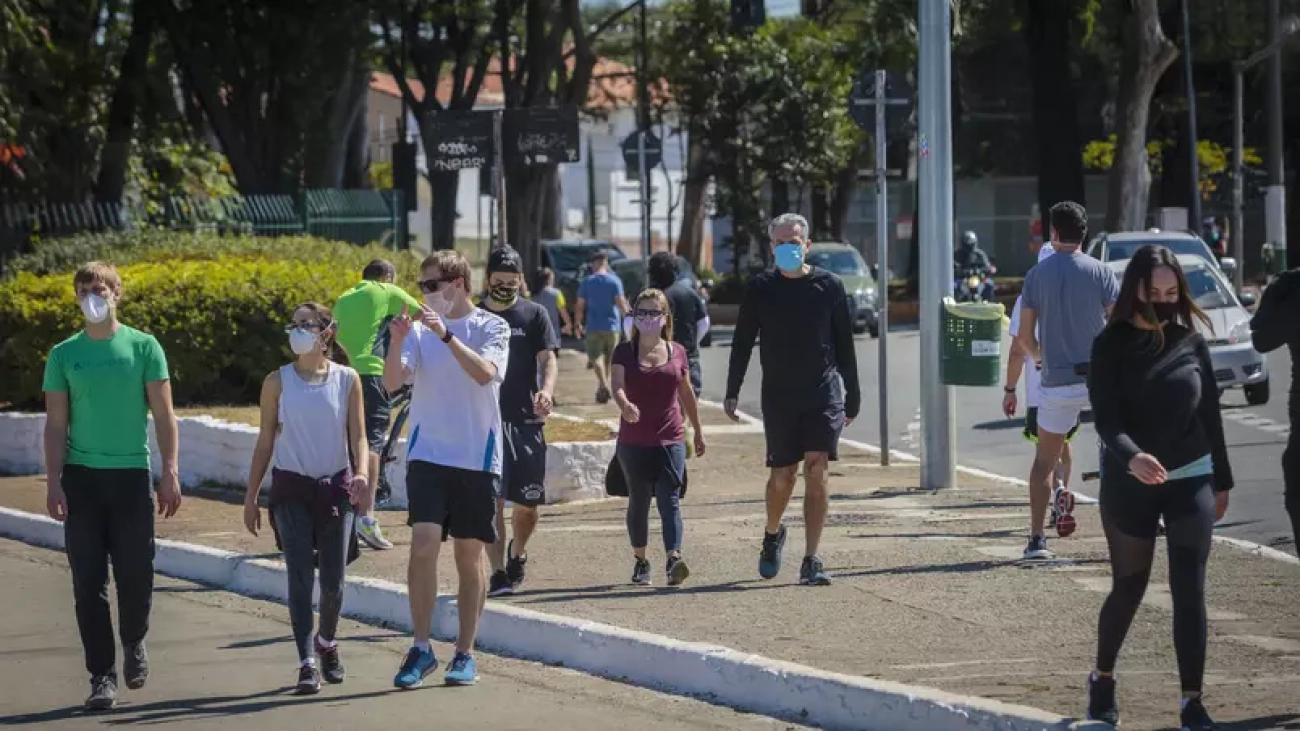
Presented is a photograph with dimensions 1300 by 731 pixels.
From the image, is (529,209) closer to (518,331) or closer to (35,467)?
(35,467)

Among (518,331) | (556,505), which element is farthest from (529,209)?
(518,331)

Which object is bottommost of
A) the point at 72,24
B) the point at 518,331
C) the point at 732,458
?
the point at 732,458

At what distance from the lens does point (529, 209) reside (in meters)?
36.4

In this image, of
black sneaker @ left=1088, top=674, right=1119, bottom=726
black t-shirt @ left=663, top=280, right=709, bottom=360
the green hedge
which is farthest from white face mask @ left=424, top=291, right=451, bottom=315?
the green hedge

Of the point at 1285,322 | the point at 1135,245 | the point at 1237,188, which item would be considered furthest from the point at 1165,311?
the point at 1237,188

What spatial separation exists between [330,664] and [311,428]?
992mm

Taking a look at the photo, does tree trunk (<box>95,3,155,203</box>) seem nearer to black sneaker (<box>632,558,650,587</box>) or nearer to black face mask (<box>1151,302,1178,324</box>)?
black sneaker (<box>632,558,650,587</box>)

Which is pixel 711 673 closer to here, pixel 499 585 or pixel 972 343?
pixel 499 585

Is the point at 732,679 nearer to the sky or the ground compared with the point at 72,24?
nearer to the ground

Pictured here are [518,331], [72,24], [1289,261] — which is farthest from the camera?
[1289,261]

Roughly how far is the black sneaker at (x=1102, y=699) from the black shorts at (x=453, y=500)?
258cm

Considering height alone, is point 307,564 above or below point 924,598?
above

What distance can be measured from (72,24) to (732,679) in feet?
79.4

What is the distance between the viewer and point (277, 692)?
8727 mm
